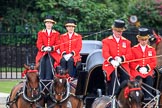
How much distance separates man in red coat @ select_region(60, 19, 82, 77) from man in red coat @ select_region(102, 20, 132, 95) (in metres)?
2.15

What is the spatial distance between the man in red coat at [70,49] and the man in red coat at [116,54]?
2.15 meters

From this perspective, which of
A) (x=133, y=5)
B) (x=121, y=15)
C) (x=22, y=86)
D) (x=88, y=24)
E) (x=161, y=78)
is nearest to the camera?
(x=161, y=78)

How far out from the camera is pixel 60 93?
1292 centimetres

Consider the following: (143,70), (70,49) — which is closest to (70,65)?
(70,49)

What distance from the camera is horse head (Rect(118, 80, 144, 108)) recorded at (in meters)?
10.1

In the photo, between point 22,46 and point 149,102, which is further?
point 22,46

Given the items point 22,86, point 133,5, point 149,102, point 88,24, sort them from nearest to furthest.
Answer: point 149,102
point 22,86
point 88,24
point 133,5

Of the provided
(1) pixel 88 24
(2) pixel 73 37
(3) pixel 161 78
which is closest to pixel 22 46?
(1) pixel 88 24

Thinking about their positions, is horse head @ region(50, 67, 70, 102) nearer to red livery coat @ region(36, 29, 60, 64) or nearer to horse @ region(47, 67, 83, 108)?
horse @ region(47, 67, 83, 108)

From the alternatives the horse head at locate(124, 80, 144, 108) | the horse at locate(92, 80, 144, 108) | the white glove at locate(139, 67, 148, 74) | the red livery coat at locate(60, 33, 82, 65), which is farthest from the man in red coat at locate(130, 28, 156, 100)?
the red livery coat at locate(60, 33, 82, 65)

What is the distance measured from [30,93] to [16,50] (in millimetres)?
10489

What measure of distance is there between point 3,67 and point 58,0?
3756 millimetres

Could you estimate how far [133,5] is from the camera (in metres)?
31.4

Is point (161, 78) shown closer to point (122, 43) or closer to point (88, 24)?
point (122, 43)
